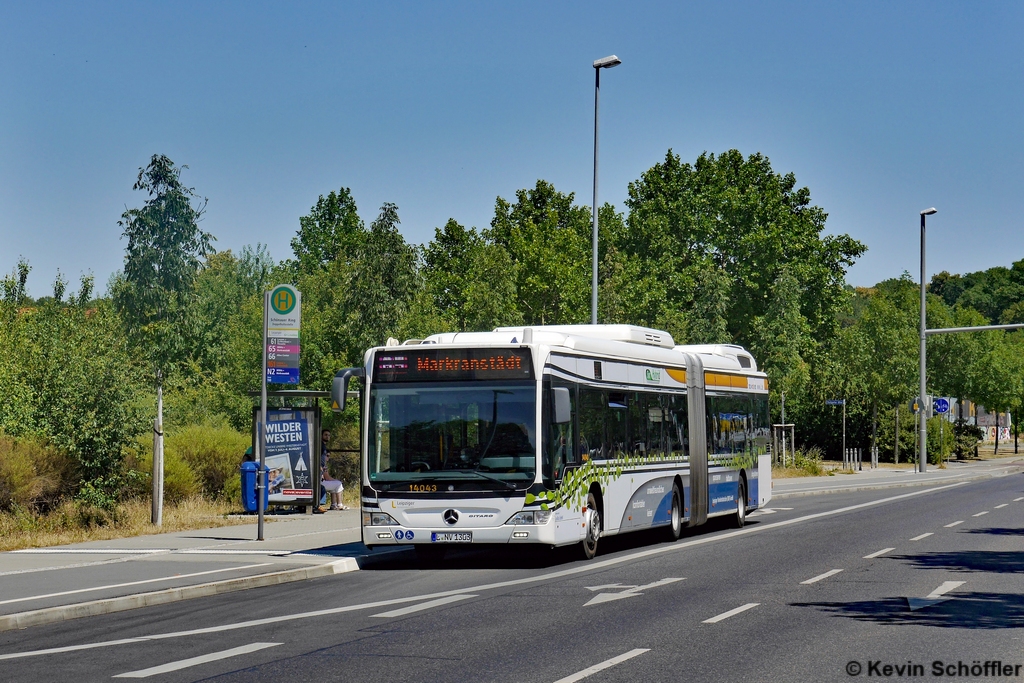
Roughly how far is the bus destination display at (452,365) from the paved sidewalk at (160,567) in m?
2.52

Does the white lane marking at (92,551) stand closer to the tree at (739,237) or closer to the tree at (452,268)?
the tree at (452,268)

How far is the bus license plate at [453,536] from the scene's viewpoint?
16.0m

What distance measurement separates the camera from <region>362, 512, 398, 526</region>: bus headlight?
1625cm

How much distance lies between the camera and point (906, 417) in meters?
63.8

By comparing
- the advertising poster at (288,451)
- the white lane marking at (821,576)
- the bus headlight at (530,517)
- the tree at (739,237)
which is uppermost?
the tree at (739,237)

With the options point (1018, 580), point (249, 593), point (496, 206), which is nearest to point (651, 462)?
point (1018, 580)

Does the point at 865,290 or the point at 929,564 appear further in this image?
the point at 865,290

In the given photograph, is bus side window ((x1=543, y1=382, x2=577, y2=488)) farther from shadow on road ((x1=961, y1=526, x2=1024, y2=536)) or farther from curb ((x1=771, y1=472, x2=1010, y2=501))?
curb ((x1=771, y1=472, x2=1010, y2=501))

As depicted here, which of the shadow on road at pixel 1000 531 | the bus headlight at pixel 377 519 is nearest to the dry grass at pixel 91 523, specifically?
the bus headlight at pixel 377 519

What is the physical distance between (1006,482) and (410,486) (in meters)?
35.1

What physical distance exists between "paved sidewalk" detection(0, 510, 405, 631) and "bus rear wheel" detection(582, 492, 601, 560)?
2.94m

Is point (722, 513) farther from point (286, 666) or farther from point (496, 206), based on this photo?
point (496, 206)

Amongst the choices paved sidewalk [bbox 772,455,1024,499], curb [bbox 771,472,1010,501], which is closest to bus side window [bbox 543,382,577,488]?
curb [bbox 771,472,1010,501]

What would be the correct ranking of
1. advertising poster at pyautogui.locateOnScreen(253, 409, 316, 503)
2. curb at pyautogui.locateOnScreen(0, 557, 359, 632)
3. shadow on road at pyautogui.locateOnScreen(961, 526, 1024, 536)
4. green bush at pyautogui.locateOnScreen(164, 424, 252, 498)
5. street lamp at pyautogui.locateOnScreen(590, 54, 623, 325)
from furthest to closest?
street lamp at pyautogui.locateOnScreen(590, 54, 623, 325) → green bush at pyautogui.locateOnScreen(164, 424, 252, 498) → advertising poster at pyautogui.locateOnScreen(253, 409, 316, 503) → shadow on road at pyautogui.locateOnScreen(961, 526, 1024, 536) → curb at pyautogui.locateOnScreen(0, 557, 359, 632)
